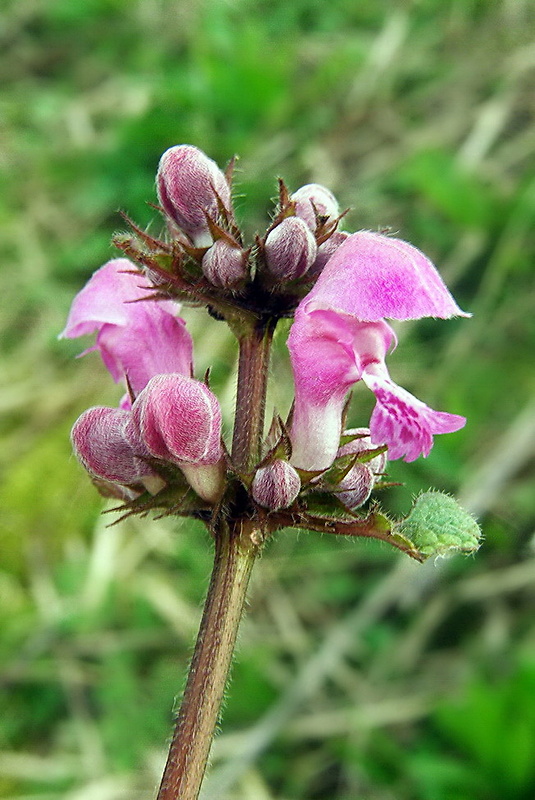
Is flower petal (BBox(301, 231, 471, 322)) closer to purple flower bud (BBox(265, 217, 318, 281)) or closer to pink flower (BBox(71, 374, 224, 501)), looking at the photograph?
purple flower bud (BBox(265, 217, 318, 281))

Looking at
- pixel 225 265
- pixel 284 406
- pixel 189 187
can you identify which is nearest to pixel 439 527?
pixel 225 265

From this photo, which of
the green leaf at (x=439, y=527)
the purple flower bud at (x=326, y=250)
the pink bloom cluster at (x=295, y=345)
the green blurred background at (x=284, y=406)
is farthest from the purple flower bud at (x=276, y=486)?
the green blurred background at (x=284, y=406)

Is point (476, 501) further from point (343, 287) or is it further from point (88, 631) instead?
point (343, 287)

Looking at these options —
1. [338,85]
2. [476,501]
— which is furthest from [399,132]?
[476,501]

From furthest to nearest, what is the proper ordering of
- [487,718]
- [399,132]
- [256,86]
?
[399,132] < [256,86] < [487,718]

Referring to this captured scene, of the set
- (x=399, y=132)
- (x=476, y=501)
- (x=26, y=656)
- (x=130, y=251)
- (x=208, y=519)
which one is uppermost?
(x=130, y=251)

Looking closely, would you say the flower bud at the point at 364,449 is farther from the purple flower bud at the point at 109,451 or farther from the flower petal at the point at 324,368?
the purple flower bud at the point at 109,451

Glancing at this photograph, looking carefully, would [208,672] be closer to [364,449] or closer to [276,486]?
[276,486]
